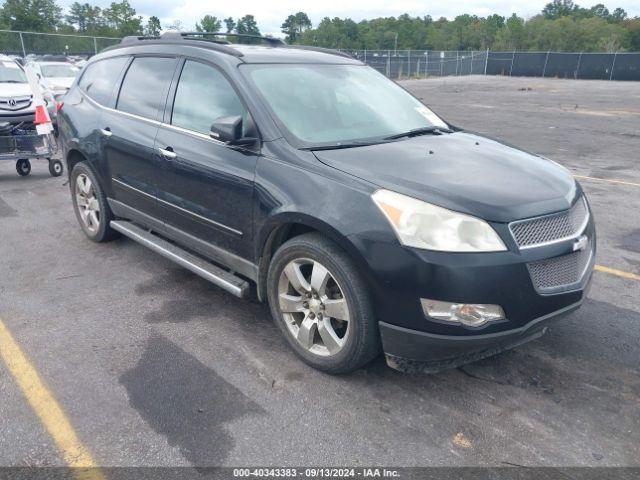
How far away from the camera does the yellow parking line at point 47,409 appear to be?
2.54 m

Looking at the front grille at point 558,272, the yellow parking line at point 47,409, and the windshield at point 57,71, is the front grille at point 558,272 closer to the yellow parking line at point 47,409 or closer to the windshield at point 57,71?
the yellow parking line at point 47,409

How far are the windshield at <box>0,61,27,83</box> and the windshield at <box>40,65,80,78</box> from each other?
358 centimetres

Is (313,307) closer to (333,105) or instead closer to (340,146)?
(340,146)

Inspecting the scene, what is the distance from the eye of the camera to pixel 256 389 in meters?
3.09

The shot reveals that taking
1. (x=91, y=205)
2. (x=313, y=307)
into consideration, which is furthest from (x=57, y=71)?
(x=313, y=307)

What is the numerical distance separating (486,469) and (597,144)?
37.1 feet

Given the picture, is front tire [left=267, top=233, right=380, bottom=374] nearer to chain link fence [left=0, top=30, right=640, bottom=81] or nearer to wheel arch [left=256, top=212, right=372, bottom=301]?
wheel arch [left=256, top=212, right=372, bottom=301]

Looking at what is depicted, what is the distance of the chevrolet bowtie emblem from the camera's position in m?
2.94

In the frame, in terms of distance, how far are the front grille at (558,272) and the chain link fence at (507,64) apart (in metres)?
38.2

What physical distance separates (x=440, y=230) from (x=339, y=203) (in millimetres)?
561

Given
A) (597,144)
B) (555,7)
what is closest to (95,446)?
(597,144)

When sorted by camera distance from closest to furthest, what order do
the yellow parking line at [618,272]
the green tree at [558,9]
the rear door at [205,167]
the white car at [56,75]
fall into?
1. the rear door at [205,167]
2. the yellow parking line at [618,272]
3. the white car at [56,75]
4. the green tree at [558,9]

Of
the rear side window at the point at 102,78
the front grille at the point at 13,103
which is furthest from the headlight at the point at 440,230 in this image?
the front grille at the point at 13,103

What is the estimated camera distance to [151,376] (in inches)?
127
